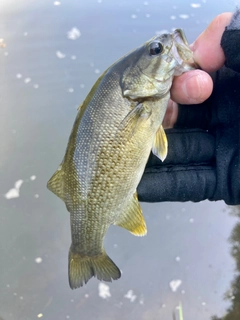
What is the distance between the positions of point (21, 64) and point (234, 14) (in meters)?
2.05

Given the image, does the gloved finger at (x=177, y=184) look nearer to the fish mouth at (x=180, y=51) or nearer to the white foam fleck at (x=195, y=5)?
the fish mouth at (x=180, y=51)

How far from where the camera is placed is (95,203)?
48.6 inches

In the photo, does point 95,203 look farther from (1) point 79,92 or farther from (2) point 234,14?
(1) point 79,92

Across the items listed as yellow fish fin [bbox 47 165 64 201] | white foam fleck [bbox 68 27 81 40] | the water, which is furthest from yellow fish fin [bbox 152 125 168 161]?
white foam fleck [bbox 68 27 81 40]

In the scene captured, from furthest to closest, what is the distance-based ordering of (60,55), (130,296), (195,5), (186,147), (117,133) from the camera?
(195,5)
(60,55)
(130,296)
(186,147)
(117,133)

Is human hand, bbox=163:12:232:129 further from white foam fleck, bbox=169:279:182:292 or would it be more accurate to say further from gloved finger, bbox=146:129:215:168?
white foam fleck, bbox=169:279:182:292

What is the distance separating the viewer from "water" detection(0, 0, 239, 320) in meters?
2.04

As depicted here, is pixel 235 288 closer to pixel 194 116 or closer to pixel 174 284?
pixel 174 284

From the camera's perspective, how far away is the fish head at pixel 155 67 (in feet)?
3.94

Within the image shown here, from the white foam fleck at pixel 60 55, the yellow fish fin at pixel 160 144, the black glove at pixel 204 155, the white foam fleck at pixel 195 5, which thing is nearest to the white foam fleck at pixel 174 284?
the black glove at pixel 204 155

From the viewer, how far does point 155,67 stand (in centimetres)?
121

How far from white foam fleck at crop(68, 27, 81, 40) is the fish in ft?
6.58

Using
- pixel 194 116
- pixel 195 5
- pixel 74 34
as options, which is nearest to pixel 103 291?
pixel 194 116

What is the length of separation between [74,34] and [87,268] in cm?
235
